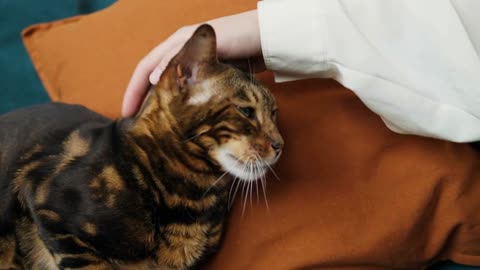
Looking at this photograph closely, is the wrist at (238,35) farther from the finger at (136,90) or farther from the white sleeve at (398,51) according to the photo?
the finger at (136,90)

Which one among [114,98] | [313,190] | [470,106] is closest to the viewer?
[470,106]

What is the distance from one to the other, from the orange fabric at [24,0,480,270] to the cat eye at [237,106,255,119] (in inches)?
4.5

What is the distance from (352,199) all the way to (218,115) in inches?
10.6

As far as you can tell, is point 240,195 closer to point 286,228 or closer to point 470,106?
point 286,228

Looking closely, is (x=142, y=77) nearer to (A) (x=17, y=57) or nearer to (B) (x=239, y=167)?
(B) (x=239, y=167)

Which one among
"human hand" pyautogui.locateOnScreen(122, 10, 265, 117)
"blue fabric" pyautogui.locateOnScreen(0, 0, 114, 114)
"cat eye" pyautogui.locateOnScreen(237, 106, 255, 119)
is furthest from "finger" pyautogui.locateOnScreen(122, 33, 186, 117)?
"blue fabric" pyautogui.locateOnScreen(0, 0, 114, 114)

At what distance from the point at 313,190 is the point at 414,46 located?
0.94ft

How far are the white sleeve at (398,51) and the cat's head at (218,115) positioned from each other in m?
0.10

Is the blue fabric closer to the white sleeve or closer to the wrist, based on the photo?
the wrist

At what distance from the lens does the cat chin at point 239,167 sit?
79 centimetres

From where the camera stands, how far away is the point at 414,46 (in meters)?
0.74

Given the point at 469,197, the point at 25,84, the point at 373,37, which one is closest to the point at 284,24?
the point at 373,37

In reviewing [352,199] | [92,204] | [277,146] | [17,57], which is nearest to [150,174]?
[92,204]

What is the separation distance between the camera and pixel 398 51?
0.75 meters
